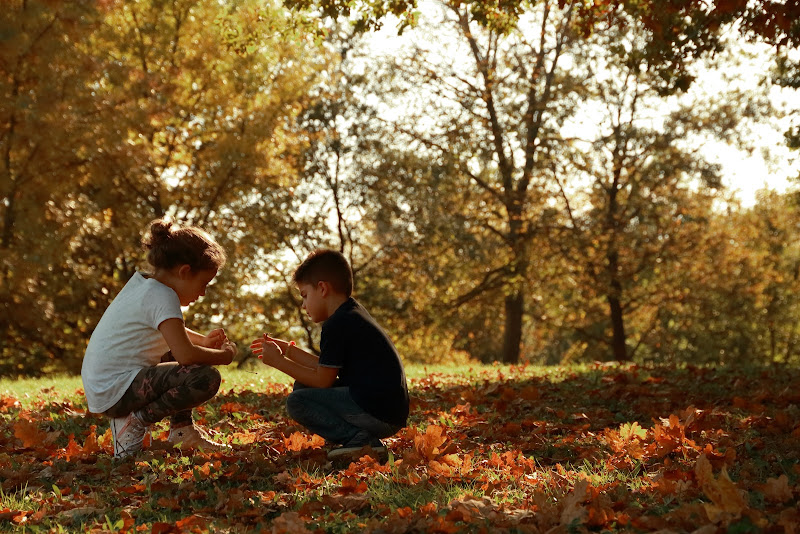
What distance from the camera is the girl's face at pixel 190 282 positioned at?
491 centimetres

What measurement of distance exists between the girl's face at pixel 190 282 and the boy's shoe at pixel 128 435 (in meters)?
0.78

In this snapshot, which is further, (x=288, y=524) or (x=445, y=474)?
(x=445, y=474)

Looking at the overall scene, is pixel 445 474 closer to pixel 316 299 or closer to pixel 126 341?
pixel 316 299

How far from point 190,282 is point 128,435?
1.01 m

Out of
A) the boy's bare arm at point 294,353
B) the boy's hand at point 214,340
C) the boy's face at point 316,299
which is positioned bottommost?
the boy's bare arm at point 294,353

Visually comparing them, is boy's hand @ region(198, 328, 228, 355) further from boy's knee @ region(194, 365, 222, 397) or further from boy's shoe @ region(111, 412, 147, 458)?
boy's shoe @ region(111, 412, 147, 458)

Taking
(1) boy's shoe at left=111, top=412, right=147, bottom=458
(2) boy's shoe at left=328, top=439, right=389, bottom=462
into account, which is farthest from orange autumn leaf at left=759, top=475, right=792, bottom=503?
(1) boy's shoe at left=111, top=412, right=147, bottom=458

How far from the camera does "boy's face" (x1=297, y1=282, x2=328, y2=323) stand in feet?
16.1

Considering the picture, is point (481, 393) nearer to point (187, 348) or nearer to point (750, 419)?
point (750, 419)

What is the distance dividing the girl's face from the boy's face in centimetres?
59

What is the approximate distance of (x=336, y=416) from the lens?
473 cm

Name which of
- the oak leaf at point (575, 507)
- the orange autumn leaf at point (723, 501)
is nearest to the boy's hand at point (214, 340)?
the oak leaf at point (575, 507)

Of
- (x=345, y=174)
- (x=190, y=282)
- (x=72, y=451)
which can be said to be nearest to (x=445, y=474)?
(x=190, y=282)

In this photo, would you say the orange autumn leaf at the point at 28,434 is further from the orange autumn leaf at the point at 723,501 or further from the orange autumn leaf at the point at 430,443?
the orange autumn leaf at the point at 723,501
